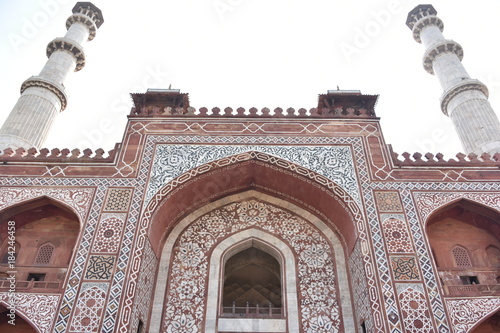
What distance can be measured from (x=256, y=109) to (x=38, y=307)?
5.12 metres

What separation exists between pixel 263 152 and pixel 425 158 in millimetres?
2884

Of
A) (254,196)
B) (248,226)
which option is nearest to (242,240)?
(248,226)

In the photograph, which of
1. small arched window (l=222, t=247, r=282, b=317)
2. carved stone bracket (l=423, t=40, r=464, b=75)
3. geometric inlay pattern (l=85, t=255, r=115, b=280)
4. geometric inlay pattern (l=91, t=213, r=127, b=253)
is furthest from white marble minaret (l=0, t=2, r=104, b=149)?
carved stone bracket (l=423, t=40, r=464, b=75)

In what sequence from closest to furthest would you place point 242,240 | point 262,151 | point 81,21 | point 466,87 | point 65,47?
point 242,240 → point 262,151 → point 466,87 → point 65,47 → point 81,21

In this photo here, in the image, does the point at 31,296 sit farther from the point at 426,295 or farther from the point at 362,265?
the point at 426,295

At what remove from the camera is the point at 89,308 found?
18.9 feet

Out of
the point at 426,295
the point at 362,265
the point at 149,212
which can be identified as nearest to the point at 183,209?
the point at 149,212

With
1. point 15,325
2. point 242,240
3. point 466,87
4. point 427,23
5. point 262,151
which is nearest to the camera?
point 15,325

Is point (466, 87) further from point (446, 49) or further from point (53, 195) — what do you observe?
point (53, 195)

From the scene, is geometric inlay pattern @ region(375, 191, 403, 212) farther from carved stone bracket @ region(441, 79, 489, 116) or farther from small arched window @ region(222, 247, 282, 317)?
carved stone bracket @ region(441, 79, 489, 116)

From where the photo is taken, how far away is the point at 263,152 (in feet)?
25.8

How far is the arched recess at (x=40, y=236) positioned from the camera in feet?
22.1

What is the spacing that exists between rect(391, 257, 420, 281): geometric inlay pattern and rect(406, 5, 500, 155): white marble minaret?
179 inches

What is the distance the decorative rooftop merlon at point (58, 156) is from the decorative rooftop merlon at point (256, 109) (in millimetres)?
1205
